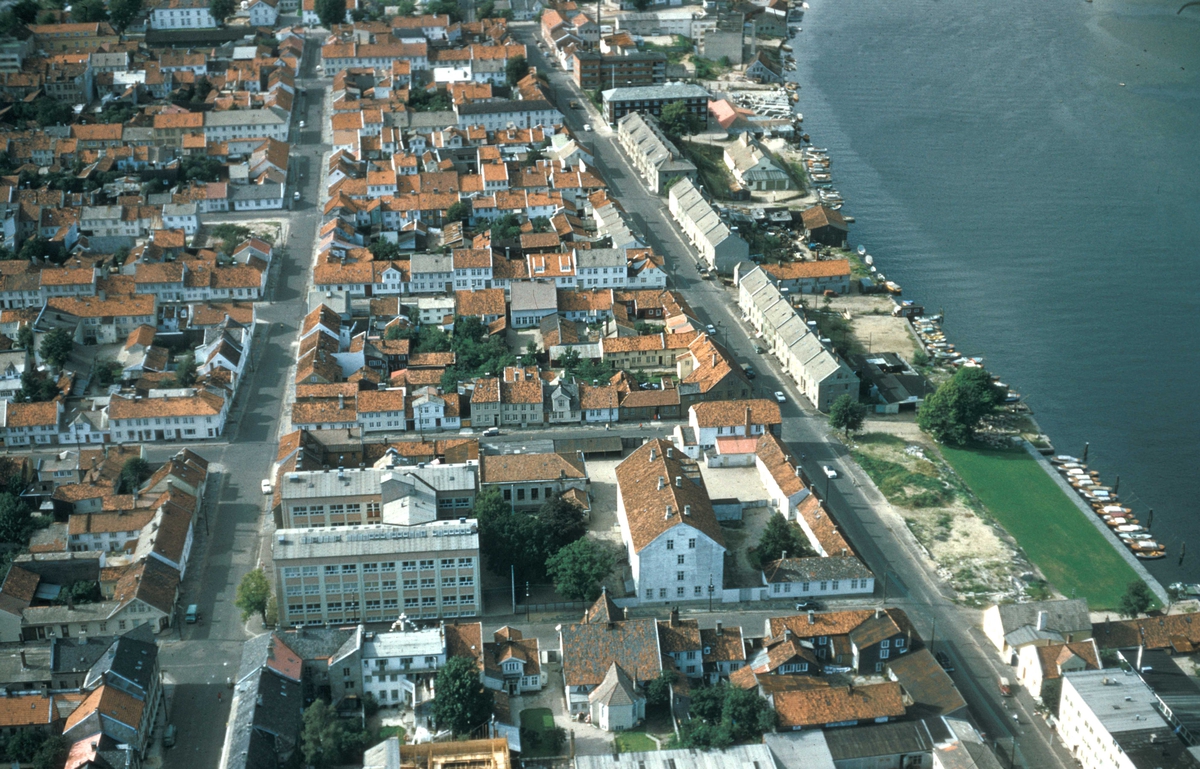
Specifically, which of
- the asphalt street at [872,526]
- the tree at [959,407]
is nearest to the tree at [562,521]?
the asphalt street at [872,526]

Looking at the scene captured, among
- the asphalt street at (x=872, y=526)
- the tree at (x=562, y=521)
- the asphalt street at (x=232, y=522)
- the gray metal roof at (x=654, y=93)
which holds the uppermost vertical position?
the gray metal roof at (x=654, y=93)

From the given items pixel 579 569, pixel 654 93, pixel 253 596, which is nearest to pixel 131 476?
pixel 253 596

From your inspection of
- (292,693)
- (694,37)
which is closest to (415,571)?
(292,693)

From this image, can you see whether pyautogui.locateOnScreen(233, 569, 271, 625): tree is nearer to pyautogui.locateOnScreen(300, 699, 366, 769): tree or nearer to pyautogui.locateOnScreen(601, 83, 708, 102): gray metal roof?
pyautogui.locateOnScreen(300, 699, 366, 769): tree

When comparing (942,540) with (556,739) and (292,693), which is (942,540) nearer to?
(556,739)

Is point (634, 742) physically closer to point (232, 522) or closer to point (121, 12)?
point (232, 522)

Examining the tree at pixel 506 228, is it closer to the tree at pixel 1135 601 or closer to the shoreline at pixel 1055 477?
the shoreline at pixel 1055 477

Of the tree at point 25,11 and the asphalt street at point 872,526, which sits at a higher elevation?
the tree at point 25,11
